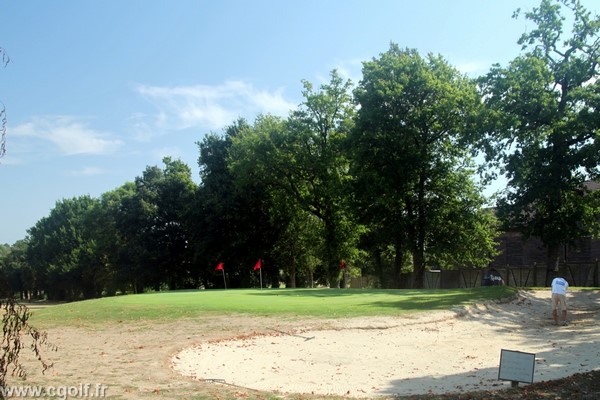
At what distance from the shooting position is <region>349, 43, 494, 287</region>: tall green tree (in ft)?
143

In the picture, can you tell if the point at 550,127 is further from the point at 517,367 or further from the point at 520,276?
the point at 517,367

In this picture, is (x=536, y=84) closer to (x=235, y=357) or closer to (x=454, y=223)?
(x=454, y=223)

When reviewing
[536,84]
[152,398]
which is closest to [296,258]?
[536,84]

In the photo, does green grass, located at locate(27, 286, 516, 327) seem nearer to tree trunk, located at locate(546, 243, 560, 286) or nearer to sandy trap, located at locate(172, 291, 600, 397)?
sandy trap, located at locate(172, 291, 600, 397)

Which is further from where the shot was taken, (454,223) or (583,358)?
(454,223)

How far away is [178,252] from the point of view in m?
66.0

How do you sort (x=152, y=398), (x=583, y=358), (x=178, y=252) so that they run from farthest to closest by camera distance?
1. (x=178, y=252)
2. (x=583, y=358)
3. (x=152, y=398)

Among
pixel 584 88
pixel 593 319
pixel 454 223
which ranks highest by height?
pixel 584 88

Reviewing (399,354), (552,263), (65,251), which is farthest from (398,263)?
(65,251)

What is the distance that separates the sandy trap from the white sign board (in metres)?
1.17

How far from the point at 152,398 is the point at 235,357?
535cm

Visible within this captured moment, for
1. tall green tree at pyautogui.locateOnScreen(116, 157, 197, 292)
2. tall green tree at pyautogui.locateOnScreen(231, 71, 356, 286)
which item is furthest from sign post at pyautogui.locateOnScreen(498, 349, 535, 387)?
tall green tree at pyautogui.locateOnScreen(116, 157, 197, 292)

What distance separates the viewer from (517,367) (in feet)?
31.9

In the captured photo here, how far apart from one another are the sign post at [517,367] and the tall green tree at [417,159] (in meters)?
33.0
